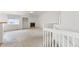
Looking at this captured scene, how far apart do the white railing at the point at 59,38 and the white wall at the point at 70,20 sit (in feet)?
0.18

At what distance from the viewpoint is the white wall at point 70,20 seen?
1.01 m

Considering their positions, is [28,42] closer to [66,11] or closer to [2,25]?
[2,25]

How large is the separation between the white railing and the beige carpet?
2.5 inches

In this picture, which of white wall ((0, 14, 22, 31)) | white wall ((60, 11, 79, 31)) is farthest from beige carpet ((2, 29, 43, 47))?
white wall ((60, 11, 79, 31))

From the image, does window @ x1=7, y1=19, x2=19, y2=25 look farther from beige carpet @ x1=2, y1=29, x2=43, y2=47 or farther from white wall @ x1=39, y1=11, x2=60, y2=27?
white wall @ x1=39, y1=11, x2=60, y2=27

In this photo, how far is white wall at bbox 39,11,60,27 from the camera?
1.02 meters

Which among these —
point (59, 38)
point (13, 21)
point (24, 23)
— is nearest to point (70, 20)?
point (59, 38)

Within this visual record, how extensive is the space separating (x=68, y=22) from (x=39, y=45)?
39 centimetres

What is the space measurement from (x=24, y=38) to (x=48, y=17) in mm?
342

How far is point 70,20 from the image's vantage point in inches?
41.1

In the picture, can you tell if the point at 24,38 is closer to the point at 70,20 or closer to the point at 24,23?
the point at 24,23
